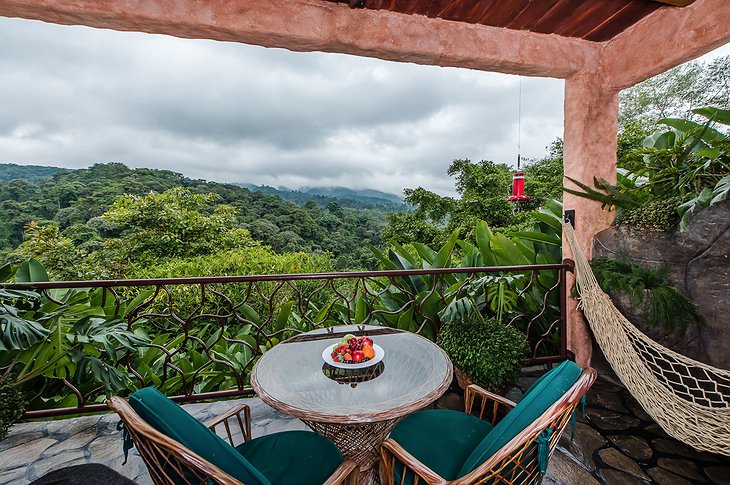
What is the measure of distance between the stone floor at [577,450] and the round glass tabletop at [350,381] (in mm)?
636

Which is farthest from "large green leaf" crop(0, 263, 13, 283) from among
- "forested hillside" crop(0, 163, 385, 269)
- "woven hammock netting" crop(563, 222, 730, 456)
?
"forested hillside" crop(0, 163, 385, 269)

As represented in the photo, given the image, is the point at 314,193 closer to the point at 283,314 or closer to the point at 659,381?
the point at 283,314

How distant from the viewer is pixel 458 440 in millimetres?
1116

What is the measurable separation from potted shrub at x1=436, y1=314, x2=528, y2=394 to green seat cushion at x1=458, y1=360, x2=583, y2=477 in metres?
1.05

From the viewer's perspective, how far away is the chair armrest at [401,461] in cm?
82

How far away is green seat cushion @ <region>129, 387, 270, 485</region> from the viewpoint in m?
A: 0.70

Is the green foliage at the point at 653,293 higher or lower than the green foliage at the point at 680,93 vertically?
lower

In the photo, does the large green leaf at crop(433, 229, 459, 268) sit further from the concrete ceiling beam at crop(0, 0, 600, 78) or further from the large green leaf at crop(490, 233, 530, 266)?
the concrete ceiling beam at crop(0, 0, 600, 78)

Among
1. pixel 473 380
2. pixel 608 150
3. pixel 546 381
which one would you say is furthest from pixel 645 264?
pixel 546 381

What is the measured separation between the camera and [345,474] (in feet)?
2.84

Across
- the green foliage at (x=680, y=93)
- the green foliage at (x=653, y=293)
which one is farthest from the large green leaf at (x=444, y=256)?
the green foliage at (x=680, y=93)

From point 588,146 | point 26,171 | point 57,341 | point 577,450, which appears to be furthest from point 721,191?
point 26,171

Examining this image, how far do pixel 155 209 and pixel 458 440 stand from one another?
8.02 metres

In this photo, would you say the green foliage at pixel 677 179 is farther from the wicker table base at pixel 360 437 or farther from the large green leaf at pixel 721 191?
the wicker table base at pixel 360 437
